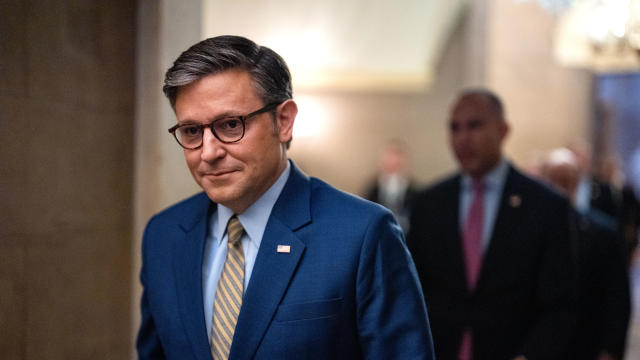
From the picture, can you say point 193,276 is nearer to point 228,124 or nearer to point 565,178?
point 228,124

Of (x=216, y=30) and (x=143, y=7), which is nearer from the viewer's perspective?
(x=143, y=7)

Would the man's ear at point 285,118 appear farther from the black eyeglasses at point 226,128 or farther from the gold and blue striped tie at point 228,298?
the gold and blue striped tie at point 228,298

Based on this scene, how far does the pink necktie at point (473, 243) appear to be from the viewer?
2611 millimetres

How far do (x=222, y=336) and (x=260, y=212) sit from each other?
32cm

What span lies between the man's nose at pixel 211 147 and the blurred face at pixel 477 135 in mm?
1551

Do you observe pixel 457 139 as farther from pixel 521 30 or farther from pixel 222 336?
pixel 521 30

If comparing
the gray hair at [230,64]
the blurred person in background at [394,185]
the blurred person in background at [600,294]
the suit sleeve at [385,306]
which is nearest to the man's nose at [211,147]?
→ the gray hair at [230,64]

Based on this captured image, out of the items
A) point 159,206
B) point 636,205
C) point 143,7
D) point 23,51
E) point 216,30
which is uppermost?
point 216,30

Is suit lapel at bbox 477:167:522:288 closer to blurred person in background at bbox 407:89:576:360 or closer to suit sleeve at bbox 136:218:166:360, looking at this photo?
blurred person in background at bbox 407:89:576:360

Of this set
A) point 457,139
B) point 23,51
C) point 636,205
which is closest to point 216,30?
point 636,205

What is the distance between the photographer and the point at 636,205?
7688mm

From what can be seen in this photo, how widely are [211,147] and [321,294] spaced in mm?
436

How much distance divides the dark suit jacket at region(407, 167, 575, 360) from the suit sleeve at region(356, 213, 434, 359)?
1.09 meters

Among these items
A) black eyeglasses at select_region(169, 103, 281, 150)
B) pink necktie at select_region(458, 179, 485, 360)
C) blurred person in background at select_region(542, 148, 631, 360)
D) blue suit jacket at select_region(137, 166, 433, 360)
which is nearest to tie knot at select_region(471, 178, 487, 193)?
pink necktie at select_region(458, 179, 485, 360)
